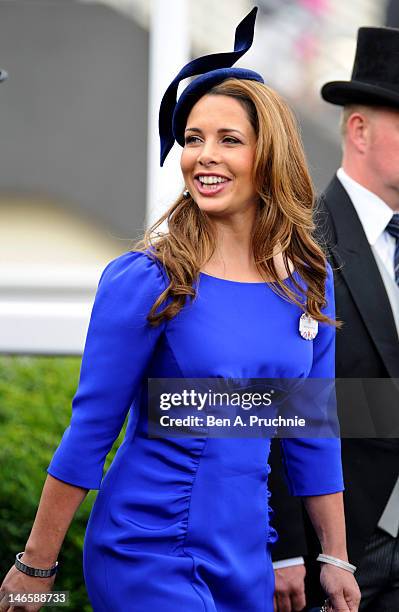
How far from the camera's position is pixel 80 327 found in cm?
612

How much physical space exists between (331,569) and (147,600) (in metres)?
0.55

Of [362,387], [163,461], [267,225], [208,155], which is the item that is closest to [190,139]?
[208,155]

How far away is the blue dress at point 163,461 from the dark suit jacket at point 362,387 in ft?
2.27

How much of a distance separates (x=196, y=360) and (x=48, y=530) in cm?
49

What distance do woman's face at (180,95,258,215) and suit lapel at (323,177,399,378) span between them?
0.74 metres

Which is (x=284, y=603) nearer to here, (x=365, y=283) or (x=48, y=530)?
(x=48, y=530)

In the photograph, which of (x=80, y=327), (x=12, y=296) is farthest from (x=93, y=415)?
(x=12, y=296)

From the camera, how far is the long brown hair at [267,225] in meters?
2.56

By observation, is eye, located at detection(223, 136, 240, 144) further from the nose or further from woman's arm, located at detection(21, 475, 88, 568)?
A: woman's arm, located at detection(21, 475, 88, 568)

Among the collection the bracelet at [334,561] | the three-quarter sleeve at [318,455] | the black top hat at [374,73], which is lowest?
the bracelet at [334,561]

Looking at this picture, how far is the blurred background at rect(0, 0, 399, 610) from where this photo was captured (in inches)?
269

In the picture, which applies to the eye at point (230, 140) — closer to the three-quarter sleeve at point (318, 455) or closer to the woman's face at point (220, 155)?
the woman's face at point (220, 155)

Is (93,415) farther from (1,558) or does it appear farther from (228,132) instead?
(1,558)

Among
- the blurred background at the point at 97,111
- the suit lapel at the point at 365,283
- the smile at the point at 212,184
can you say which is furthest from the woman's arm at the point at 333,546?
the blurred background at the point at 97,111
